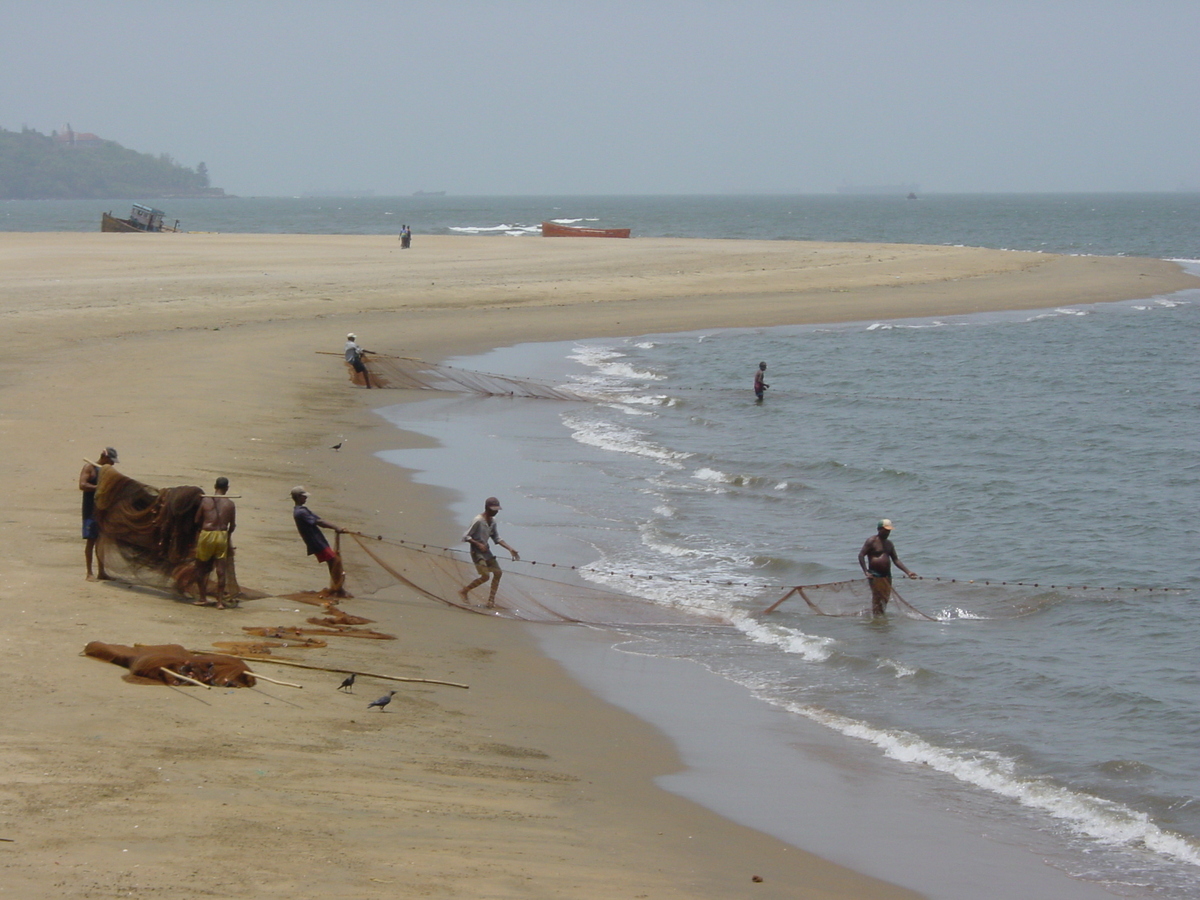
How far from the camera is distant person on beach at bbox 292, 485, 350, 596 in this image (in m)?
12.5

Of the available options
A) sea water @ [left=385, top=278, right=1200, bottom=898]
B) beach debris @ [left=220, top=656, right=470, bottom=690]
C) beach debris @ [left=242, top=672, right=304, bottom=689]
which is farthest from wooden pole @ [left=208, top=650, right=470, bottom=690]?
sea water @ [left=385, top=278, right=1200, bottom=898]

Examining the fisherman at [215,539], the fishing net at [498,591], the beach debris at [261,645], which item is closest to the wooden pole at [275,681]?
the beach debris at [261,645]

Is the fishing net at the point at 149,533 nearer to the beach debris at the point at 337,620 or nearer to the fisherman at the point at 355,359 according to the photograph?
the beach debris at the point at 337,620

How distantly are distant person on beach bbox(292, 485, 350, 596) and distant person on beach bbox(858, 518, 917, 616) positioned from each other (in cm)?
595

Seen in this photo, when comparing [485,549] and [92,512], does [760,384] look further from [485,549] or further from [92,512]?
[92,512]

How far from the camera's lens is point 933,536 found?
18.3 meters

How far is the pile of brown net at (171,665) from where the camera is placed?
9.41m

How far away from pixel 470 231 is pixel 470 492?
284ft

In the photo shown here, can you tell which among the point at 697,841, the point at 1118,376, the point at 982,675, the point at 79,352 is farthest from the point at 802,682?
the point at 1118,376

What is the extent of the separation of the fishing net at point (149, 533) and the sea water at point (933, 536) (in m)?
3.95

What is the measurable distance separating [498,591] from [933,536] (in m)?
7.86

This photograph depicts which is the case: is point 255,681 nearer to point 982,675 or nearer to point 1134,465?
point 982,675

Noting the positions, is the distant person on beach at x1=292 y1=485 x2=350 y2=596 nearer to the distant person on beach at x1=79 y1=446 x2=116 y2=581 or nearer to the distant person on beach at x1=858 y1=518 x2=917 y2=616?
the distant person on beach at x1=79 y1=446 x2=116 y2=581

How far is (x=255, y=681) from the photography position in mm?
9812
